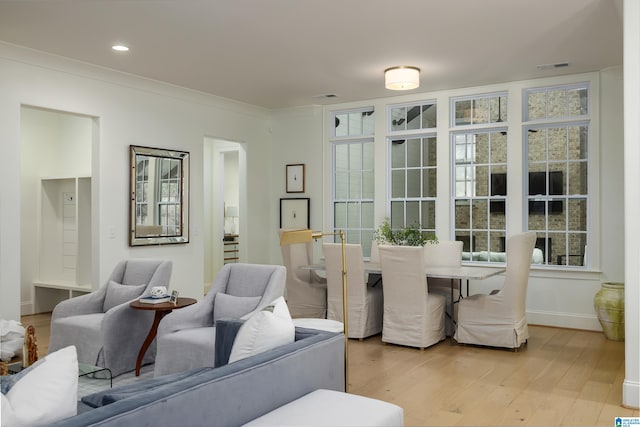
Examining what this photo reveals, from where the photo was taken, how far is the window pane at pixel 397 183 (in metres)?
7.30

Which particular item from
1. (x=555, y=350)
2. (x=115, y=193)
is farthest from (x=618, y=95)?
(x=115, y=193)

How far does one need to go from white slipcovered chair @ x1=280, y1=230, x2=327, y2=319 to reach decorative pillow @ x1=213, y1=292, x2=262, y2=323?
1.86 meters

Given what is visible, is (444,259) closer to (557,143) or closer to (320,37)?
(557,143)

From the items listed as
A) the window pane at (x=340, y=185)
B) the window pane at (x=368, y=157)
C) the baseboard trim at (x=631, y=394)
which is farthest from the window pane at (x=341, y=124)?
the baseboard trim at (x=631, y=394)

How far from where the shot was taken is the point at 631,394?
355 cm

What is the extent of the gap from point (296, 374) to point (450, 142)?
5.03 metres

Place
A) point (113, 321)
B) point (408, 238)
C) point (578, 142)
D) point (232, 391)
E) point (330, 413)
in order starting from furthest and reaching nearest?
point (578, 142) < point (408, 238) < point (113, 321) < point (330, 413) < point (232, 391)

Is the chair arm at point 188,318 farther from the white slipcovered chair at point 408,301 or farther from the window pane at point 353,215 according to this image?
the window pane at point 353,215

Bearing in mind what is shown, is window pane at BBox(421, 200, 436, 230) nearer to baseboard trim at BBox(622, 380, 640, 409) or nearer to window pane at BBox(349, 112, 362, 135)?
window pane at BBox(349, 112, 362, 135)

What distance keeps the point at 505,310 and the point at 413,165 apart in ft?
8.78

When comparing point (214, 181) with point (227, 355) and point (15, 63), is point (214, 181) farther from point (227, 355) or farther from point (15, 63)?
point (227, 355)

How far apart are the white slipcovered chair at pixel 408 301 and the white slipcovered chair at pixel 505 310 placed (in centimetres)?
29

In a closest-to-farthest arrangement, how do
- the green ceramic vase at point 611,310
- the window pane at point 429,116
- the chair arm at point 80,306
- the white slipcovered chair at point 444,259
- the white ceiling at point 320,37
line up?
the white ceiling at point 320,37 → the chair arm at point 80,306 → the green ceramic vase at point 611,310 → the white slipcovered chair at point 444,259 → the window pane at point 429,116

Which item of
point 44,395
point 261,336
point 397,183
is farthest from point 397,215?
point 44,395
